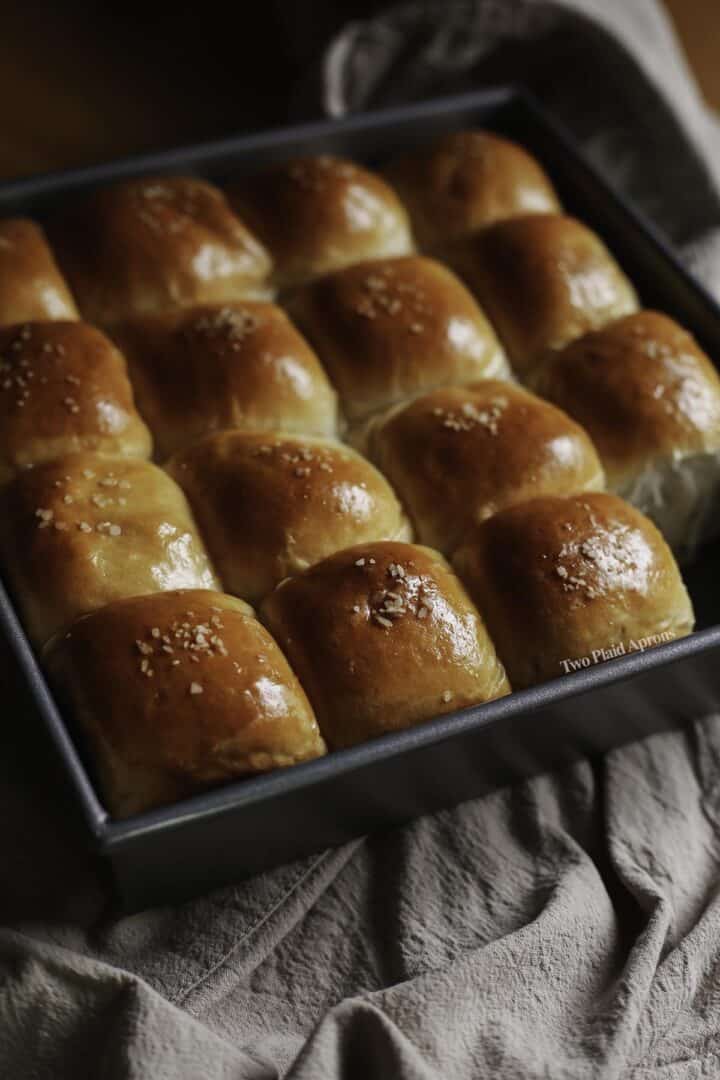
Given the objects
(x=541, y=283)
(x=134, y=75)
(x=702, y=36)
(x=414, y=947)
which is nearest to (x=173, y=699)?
(x=414, y=947)

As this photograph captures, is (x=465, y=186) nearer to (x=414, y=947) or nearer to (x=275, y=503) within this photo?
(x=275, y=503)

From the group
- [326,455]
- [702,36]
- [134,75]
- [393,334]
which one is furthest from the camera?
[702,36]

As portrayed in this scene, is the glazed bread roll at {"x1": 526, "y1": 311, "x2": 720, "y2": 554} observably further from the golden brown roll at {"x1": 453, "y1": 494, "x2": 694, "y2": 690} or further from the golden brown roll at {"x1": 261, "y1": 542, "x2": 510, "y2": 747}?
the golden brown roll at {"x1": 261, "y1": 542, "x2": 510, "y2": 747}

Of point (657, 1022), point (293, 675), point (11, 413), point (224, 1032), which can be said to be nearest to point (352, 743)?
point (293, 675)

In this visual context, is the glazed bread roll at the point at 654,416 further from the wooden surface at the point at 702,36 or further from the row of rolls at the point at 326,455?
the wooden surface at the point at 702,36

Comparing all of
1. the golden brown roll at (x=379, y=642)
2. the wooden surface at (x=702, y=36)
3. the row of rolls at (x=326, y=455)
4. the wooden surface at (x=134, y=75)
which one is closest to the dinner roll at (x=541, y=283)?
the row of rolls at (x=326, y=455)

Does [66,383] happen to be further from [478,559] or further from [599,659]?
[599,659]
